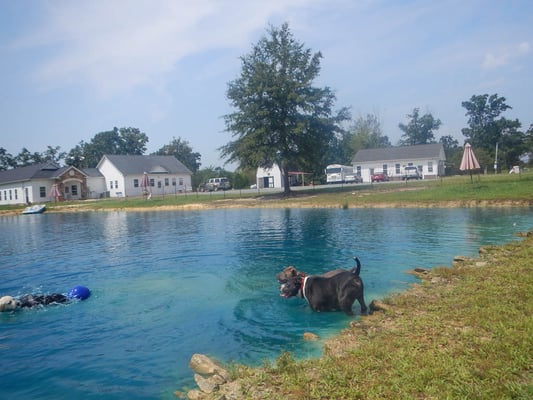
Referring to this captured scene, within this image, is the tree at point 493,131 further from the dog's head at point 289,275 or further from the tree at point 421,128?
the dog's head at point 289,275

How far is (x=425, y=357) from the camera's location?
17.9 ft

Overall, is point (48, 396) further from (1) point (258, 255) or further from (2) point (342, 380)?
(1) point (258, 255)

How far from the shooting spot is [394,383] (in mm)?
4859

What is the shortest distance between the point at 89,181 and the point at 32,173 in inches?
334

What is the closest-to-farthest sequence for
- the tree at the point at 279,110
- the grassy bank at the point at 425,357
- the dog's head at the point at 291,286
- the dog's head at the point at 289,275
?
the grassy bank at the point at 425,357 < the dog's head at the point at 291,286 < the dog's head at the point at 289,275 < the tree at the point at 279,110

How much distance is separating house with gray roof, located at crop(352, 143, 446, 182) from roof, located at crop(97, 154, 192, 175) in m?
32.1

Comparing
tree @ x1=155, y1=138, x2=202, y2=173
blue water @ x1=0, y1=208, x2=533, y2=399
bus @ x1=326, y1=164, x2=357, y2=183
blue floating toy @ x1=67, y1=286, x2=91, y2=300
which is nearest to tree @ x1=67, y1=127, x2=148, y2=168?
tree @ x1=155, y1=138, x2=202, y2=173

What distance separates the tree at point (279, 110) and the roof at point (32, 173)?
34.7m

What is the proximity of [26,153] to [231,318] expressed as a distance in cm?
10577

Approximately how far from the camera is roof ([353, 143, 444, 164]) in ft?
221

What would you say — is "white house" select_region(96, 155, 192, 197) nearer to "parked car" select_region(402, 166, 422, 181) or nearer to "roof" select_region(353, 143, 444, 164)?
"roof" select_region(353, 143, 444, 164)

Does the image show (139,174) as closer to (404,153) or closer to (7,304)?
(404,153)

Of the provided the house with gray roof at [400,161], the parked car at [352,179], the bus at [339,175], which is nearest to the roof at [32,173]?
the bus at [339,175]

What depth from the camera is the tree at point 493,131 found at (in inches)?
2982
